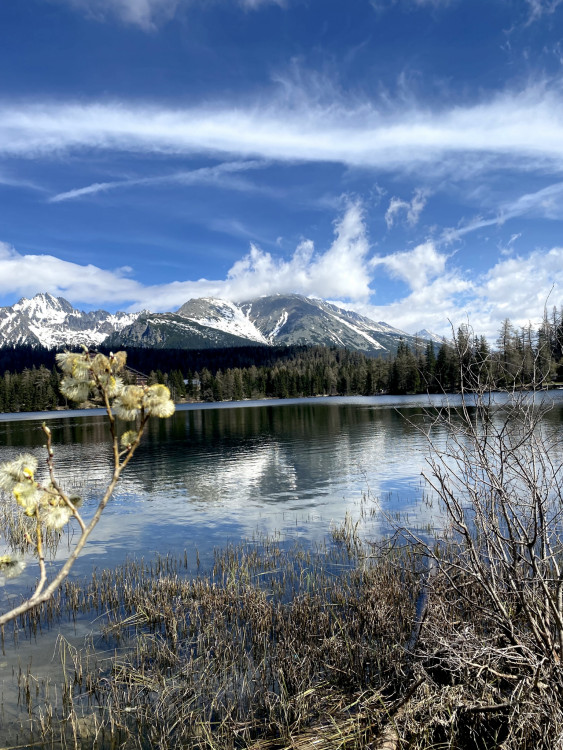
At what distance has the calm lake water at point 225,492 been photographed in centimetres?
1747

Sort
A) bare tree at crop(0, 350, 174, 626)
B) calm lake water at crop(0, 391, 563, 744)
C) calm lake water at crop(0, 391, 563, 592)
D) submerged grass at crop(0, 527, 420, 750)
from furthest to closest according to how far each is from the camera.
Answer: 1. calm lake water at crop(0, 391, 563, 592)
2. calm lake water at crop(0, 391, 563, 744)
3. submerged grass at crop(0, 527, 420, 750)
4. bare tree at crop(0, 350, 174, 626)

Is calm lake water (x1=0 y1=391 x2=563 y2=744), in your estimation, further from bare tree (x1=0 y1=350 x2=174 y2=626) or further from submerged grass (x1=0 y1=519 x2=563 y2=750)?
submerged grass (x1=0 y1=519 x2=563 y2=750)

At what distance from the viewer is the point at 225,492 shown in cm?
2850

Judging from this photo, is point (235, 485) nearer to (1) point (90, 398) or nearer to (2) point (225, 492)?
Answer: (2) point (225, 492)

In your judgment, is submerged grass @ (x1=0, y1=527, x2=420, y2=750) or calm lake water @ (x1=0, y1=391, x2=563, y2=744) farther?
calm lake water @ (x1=0, y1=391, x2=563, y2=744)

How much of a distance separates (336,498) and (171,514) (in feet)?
29.2

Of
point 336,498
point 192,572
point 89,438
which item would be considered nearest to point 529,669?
point 192,572

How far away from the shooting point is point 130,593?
1298 centimetres

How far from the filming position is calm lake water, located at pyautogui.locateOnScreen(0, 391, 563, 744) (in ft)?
57.3

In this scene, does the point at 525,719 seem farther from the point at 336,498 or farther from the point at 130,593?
the point at 336,498

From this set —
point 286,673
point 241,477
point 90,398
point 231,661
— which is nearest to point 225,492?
point 241,477

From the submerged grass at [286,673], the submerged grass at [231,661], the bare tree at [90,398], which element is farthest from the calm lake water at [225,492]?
the submerged grass at [286,673]

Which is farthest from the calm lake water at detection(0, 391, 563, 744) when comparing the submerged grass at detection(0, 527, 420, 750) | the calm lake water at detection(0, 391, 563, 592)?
the submerged grass at detection(0, 527, 420, 750)

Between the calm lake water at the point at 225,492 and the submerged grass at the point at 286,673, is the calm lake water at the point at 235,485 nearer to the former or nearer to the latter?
the calm lake water at the point at 225,492
